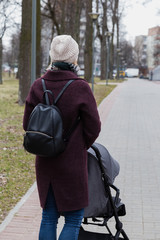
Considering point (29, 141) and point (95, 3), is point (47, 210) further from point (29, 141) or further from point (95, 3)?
point (95, 3)

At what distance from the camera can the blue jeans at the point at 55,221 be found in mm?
2916

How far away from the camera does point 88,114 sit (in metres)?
2.84

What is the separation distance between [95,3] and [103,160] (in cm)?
3879

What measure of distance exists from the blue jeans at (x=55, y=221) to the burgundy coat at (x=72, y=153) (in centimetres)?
6

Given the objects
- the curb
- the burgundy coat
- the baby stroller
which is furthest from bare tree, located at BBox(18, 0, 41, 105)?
the burgundy coat

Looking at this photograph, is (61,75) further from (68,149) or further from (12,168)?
(12,168)

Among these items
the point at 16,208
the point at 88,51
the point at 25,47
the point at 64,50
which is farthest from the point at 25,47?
the point at 88,51

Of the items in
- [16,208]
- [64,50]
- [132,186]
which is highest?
[64,50]

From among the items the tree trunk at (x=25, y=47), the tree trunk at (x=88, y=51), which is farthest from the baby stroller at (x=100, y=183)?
the tree trunk at (x=88, y=51)

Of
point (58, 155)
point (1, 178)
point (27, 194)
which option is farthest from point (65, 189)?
point (1, 178)

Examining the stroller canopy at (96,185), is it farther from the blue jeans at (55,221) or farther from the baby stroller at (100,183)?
the blue jeans at (55,221)

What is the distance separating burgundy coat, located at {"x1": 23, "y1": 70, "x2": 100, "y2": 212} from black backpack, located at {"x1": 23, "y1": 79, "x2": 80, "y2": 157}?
76 millimetres

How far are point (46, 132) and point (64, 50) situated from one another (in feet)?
1.78

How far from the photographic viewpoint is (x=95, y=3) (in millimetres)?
40469
